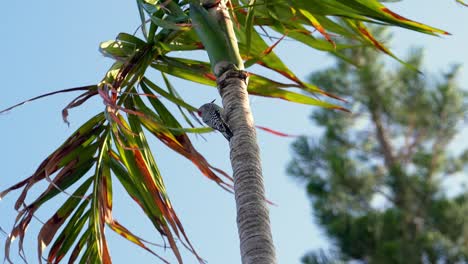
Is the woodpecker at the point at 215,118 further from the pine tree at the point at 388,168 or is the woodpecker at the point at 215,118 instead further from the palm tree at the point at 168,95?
the pine tree at the point at 388,168

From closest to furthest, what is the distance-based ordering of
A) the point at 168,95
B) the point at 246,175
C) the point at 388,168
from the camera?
the point at 246,175 → the point at 168,95 → the point at 388,168

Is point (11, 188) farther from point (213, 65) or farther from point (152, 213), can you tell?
point (213, 65)

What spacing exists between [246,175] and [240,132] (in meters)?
0.11

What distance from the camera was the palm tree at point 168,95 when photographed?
1895 mm

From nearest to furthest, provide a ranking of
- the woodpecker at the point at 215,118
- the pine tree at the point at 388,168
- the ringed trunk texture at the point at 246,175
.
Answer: the ringed trunk texture at the point at 246,175 < the woodpecker at the point at 215,118 < the pine tree at the point at 388,168

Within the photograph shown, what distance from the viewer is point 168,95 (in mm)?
2361

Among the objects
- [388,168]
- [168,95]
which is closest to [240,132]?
[168,95]

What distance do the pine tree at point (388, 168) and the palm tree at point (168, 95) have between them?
5.86 metres

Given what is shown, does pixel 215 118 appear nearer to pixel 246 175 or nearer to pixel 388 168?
pixel 246 175

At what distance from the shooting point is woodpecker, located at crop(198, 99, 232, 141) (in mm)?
1833

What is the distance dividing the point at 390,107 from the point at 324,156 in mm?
1225

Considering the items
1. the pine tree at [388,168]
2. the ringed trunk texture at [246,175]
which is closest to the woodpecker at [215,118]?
the ringed trunk texture at [246,175]

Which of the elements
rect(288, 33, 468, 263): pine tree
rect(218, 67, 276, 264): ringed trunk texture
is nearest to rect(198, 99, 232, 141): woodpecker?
rect(218, 67, 276, 264): ringed trunk texture

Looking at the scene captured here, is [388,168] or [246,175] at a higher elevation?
[388,168]
